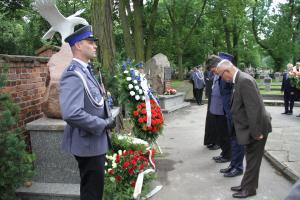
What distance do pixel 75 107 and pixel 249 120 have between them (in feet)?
8.34

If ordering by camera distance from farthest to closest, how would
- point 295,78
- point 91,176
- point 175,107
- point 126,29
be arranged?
point 126,29 < point 175,107 < point 295,78 < point 91,176

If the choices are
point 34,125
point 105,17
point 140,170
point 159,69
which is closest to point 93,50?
point 34,125

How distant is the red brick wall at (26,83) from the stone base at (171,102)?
28.3 feet

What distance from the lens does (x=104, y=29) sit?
24.3 feet

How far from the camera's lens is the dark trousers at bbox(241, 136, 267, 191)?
481cm

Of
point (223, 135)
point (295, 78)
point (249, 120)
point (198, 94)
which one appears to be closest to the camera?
point (249, 120)

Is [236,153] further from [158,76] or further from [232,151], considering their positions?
[158,76]

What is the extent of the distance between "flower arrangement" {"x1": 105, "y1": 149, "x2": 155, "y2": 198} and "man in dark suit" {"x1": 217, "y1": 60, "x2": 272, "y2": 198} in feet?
4.61

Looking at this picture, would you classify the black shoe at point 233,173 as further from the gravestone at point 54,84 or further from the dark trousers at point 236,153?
the gravestone at point 54,84

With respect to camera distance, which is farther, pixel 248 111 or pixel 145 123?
pixel 145 123

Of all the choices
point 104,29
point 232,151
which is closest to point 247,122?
point 232,151

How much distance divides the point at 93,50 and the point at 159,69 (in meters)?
12.3

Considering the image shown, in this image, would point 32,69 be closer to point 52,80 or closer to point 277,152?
point 52,80

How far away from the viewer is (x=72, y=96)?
120 inches
